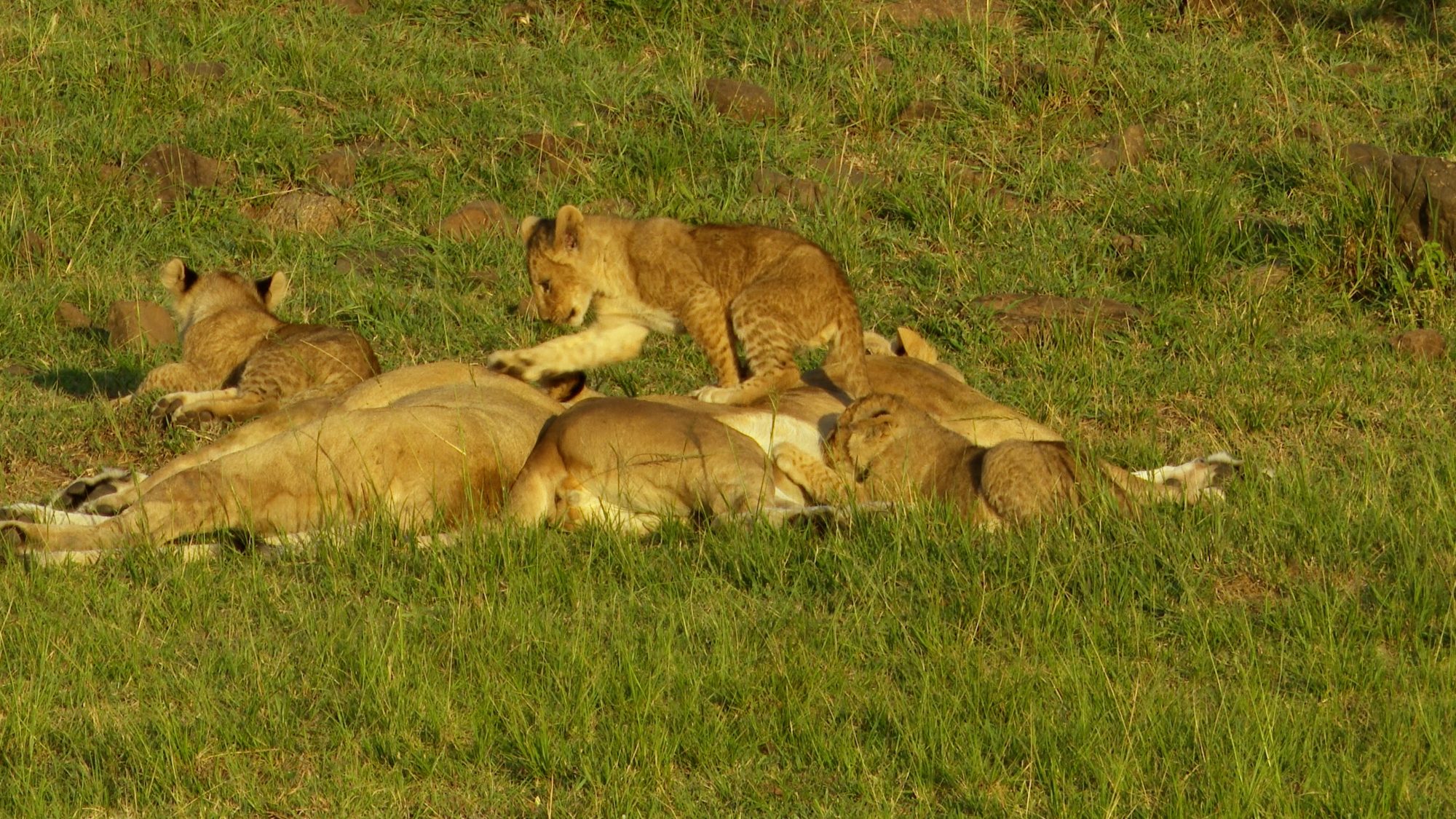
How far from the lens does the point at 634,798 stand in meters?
4.31

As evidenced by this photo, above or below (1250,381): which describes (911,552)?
above

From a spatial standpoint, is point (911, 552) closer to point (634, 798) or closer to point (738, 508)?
point (738, 508)

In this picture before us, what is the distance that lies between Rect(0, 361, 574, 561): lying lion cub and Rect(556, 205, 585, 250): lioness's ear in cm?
147

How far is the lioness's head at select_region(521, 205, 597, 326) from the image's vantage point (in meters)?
7.68

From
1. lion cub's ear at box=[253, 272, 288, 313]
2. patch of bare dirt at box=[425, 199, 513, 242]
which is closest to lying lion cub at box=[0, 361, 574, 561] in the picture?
lion cub's ear at box=[253, 272, 288, 313]

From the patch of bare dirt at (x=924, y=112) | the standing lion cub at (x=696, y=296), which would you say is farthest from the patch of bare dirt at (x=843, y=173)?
the standing lion cub at (x=696, y=296)

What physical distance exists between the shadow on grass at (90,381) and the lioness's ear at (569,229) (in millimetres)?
2122

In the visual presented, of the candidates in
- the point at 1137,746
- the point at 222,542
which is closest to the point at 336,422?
the point at 222,542

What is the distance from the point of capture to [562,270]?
7.72 metres

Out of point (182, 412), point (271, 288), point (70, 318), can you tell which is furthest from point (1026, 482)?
point (70, 318)

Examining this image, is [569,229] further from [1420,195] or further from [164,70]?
[164,70]

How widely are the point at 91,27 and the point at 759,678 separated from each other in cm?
827

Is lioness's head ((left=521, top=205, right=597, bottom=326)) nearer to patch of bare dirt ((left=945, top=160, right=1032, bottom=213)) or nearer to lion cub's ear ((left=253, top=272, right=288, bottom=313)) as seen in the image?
lion cub's ear ((left=253, top=272, right=288, bottom=313))

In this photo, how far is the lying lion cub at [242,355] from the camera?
24.9 ft
